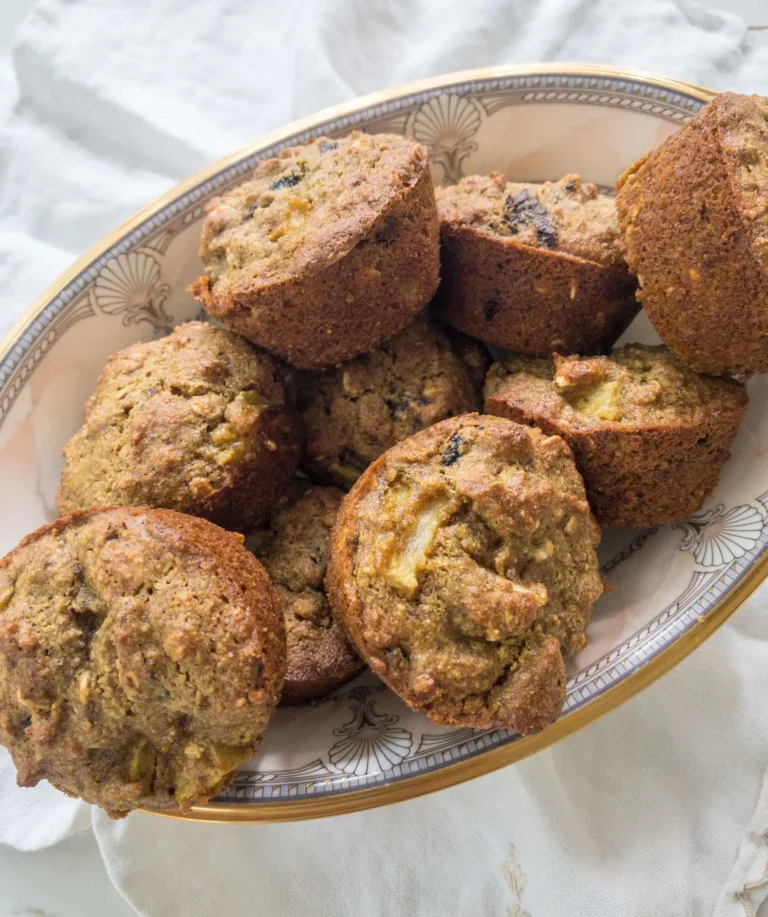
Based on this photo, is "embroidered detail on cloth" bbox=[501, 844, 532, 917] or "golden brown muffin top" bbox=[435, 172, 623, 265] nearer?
"golden brown muffin top" bbox=[435, 172, 623, 265]

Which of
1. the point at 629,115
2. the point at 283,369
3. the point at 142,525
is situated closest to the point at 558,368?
the point at 283,369

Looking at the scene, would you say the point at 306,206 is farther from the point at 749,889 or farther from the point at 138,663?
the point at 749,889

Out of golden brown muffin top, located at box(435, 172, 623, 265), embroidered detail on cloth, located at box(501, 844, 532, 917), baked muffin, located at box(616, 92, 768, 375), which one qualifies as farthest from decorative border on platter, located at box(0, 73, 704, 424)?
embroidered detail on cloth, located at box(501, 844, 532, 917)

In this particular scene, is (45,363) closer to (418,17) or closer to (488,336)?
(488,336)

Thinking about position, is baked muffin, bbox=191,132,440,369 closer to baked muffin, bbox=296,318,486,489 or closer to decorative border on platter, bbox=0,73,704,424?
baked muffin, bbox=296,318,486,489

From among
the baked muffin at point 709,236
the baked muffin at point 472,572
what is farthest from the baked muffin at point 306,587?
the baked muffin at point 709,236
